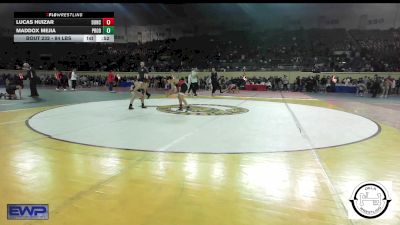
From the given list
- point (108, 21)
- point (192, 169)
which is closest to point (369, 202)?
point (192, 169)

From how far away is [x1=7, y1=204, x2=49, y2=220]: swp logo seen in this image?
9.55 feet

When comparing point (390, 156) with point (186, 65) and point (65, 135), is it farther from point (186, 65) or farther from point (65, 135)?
point (186, 65)

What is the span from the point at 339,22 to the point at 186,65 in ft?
44.3

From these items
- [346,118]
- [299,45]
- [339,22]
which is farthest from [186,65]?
[346,118]

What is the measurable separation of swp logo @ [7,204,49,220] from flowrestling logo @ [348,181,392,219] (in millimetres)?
2760

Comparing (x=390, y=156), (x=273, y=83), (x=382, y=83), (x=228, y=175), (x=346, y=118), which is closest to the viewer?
(x=228, y=175)

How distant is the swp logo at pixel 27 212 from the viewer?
291 centimetres

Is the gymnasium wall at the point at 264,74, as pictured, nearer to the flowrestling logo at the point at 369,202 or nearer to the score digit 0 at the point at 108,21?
the score digit 0 at the point at 108,21

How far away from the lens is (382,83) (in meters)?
20.1
